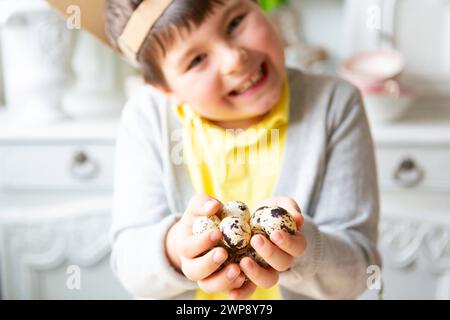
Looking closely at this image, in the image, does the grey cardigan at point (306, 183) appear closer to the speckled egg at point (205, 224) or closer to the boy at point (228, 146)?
the boy at point (228, 146)

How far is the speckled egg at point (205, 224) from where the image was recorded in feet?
1.43

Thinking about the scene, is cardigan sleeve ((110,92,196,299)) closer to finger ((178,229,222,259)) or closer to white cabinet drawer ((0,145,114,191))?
finger ((178,229,222,259))

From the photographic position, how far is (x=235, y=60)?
50 cm

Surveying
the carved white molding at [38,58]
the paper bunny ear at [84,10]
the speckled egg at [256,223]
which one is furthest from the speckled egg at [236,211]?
the carved white molding at [38,58]

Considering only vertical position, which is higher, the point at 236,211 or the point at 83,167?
the point at 236,211

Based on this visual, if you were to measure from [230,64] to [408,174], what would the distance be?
1.73 ft

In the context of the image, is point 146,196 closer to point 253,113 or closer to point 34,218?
point 253,113

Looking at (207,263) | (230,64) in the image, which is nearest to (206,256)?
(207,263)

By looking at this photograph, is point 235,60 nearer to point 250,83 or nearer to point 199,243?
point 250,83

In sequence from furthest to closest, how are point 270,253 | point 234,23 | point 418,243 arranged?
point 418,243 → point 234,23 → point 270,253

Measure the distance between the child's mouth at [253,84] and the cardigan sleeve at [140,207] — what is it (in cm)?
11

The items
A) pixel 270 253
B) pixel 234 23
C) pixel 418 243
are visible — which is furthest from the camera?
pixel 418 243

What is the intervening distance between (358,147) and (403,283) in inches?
17.1

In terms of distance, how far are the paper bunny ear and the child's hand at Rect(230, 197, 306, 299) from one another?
0.83ft
